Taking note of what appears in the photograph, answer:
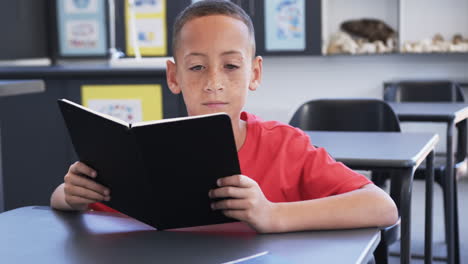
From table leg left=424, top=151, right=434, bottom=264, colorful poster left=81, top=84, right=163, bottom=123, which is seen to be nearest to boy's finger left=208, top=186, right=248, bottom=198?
table leg left=424, top=151, right=434, bottom=264

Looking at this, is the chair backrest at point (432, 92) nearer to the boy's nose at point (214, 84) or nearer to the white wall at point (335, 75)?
the white wall at point (335, 75)

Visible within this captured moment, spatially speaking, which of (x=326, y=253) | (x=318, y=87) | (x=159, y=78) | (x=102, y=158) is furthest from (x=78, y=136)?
(x=318, y=87)

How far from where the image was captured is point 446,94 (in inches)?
148

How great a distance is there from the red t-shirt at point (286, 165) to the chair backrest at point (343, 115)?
3.62ft

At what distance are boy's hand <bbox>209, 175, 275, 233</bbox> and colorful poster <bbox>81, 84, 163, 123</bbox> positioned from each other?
2.55 m

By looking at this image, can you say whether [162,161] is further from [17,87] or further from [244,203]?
[17,87]

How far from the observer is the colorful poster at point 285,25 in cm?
527

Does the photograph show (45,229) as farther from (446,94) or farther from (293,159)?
(446,94)

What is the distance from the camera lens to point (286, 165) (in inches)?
49.5

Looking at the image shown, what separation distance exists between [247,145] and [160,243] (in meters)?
0.41

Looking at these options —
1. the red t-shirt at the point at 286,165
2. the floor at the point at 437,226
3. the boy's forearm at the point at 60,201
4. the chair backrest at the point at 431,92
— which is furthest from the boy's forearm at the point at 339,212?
the chair backrest at the point at 431,92

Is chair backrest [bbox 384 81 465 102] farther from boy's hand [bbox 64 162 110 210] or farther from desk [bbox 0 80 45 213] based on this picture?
boy's hand [bbox 64 162 110 210]

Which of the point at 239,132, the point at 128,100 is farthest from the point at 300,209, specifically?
the point at 128,100

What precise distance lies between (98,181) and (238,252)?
32 cm
